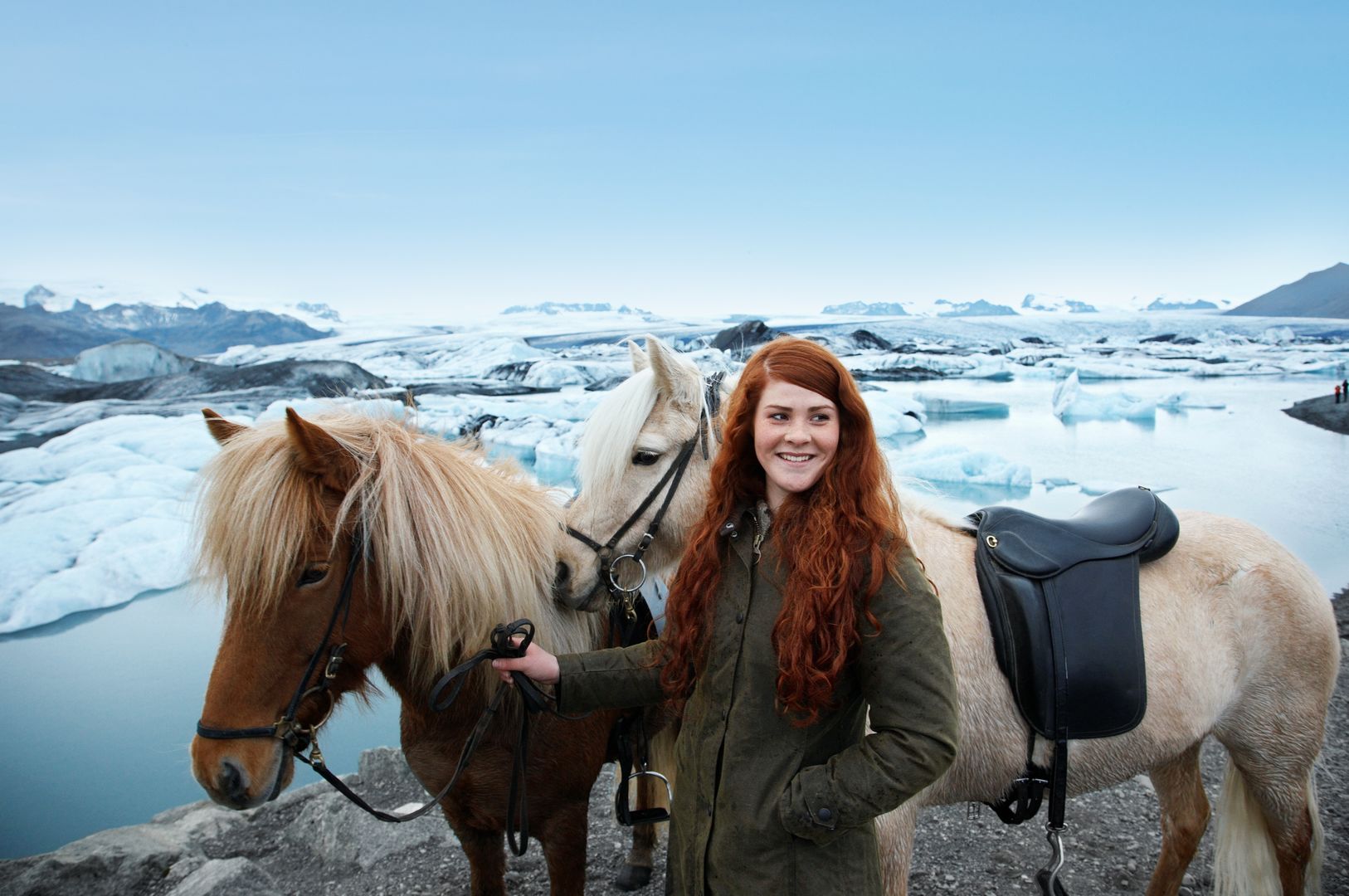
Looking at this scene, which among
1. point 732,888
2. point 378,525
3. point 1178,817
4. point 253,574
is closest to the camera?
point 732,888

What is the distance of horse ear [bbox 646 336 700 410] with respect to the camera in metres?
1.94

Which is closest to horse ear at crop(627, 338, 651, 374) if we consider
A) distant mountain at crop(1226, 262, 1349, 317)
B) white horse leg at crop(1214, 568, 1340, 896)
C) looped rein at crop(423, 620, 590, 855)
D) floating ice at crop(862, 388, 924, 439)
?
looped rein at crop(423, 620, 590, 855)

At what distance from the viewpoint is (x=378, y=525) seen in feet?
5.00

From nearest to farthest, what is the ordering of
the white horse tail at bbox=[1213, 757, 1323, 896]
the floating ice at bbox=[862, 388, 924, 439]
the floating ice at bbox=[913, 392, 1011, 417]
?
the white horse tail at bbox=[1213, 757, 1323, 896], the floating ice at bbox=[862, 388, 924, 439], the floating ice at bbox=[913, 392, 1011, 417]

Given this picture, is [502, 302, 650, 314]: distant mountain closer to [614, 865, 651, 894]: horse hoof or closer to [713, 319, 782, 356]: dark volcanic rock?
[713, 319, 782, 356]: dark volcanic rock

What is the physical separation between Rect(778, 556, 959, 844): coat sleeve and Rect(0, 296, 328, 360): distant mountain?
314 inches

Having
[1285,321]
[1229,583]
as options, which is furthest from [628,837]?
[1285,321]

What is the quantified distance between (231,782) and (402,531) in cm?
64

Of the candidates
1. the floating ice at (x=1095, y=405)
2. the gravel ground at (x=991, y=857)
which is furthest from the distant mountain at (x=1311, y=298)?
the gravel ground at (x=991, y=857)

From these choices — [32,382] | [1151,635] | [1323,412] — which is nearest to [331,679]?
[1151,635]

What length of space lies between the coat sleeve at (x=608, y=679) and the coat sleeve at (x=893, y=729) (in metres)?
0.48

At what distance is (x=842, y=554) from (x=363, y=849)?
353 cm

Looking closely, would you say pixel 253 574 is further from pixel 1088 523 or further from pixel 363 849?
pixel 363 849

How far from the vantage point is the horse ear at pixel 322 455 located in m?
1.40
